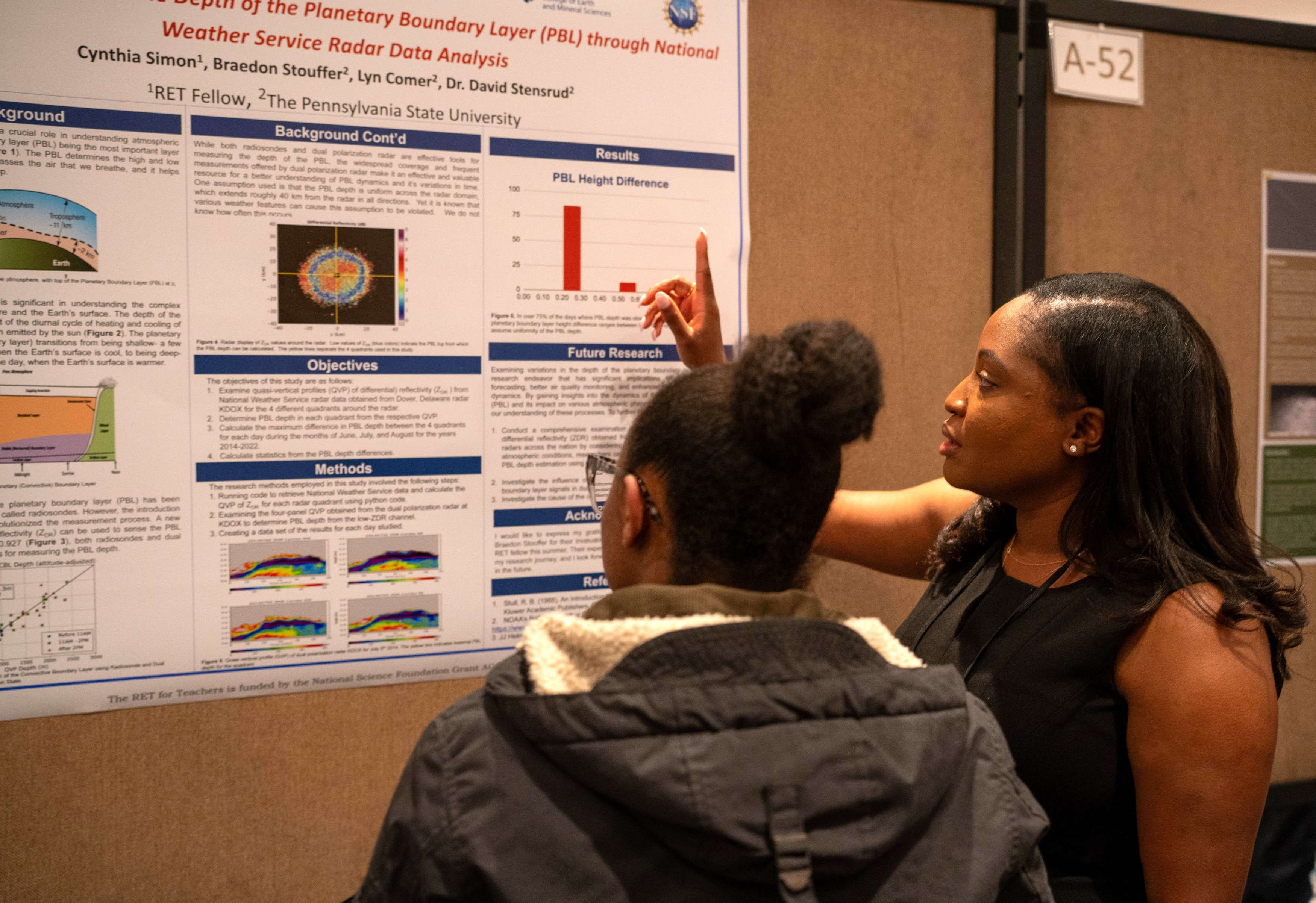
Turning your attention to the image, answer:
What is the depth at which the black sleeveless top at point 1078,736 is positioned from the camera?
1.04 metres

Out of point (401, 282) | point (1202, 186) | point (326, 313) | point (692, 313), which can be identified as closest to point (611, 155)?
point (692, 313)

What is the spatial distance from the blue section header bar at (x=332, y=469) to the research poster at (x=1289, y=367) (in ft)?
4.98

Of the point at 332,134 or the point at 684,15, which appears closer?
the point at 332,134

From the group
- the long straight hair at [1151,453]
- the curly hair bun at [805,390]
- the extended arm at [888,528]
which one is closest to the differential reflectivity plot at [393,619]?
the extended arm at [888,528]

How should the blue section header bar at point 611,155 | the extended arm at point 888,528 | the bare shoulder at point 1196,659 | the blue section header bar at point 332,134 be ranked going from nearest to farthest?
the bare shoulder at point 1196,659
the blue section header bar at point 332,134
the blue section header bar at point 611,155
the extended arm at point 888,528

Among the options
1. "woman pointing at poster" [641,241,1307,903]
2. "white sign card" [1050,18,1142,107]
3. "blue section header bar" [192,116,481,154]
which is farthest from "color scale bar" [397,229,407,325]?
"white sign card" [1050,18,1142,107]

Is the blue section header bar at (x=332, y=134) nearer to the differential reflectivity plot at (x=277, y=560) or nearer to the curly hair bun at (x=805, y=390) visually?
the differential reflectivity plot at (x=277, y=560)

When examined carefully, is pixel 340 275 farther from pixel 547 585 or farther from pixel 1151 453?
pixel 1151 453

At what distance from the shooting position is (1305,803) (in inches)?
71.9

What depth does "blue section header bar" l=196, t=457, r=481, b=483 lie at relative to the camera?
4.09 ft

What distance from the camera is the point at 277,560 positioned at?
50.3 inches

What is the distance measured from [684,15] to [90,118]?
84cm

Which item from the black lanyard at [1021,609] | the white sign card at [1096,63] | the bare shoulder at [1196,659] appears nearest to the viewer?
the bare shoulder at [1196,659]

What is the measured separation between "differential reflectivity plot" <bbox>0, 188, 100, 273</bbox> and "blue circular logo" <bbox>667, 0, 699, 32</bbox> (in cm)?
87
